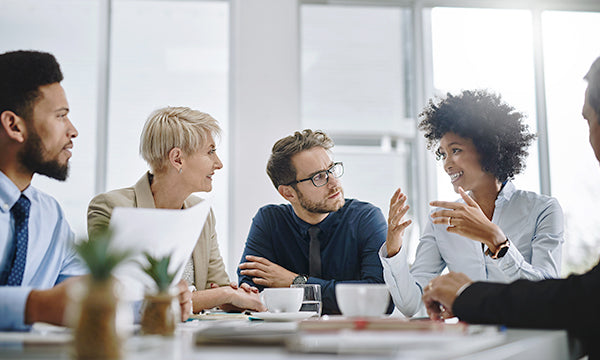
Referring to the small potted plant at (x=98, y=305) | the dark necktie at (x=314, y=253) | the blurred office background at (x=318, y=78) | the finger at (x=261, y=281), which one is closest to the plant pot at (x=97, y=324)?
the small potted plant at (x=98, y=305)

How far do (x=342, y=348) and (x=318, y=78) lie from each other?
3.57m

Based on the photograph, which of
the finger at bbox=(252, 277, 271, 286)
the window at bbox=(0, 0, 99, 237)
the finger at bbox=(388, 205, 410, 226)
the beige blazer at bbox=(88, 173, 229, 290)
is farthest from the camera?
the window at bbox=(0, 0, 99, 237)

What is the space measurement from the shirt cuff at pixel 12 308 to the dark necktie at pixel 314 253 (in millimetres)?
1440

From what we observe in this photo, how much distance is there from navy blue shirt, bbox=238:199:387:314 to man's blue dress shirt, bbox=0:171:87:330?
0.88 meters

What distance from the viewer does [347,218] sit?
8.16 feet

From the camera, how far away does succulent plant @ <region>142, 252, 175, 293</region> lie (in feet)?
2.98

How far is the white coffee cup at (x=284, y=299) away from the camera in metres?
1.51

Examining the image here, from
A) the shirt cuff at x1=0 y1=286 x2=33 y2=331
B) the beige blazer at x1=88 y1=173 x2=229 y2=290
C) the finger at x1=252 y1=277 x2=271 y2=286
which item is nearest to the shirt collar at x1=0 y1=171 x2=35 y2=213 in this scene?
the shirt cuff at x1=0 y1=286 x2=33 y2=331

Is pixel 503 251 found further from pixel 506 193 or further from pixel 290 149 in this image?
pixel 290 149

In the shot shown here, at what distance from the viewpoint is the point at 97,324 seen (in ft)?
2.13

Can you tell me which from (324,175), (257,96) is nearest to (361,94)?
(257,96)

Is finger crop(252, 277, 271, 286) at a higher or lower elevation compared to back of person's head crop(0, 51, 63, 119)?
lower

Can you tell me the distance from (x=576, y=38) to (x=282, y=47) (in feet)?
7.46

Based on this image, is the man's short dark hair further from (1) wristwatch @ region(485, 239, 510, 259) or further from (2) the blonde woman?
(2) the blonde woman
